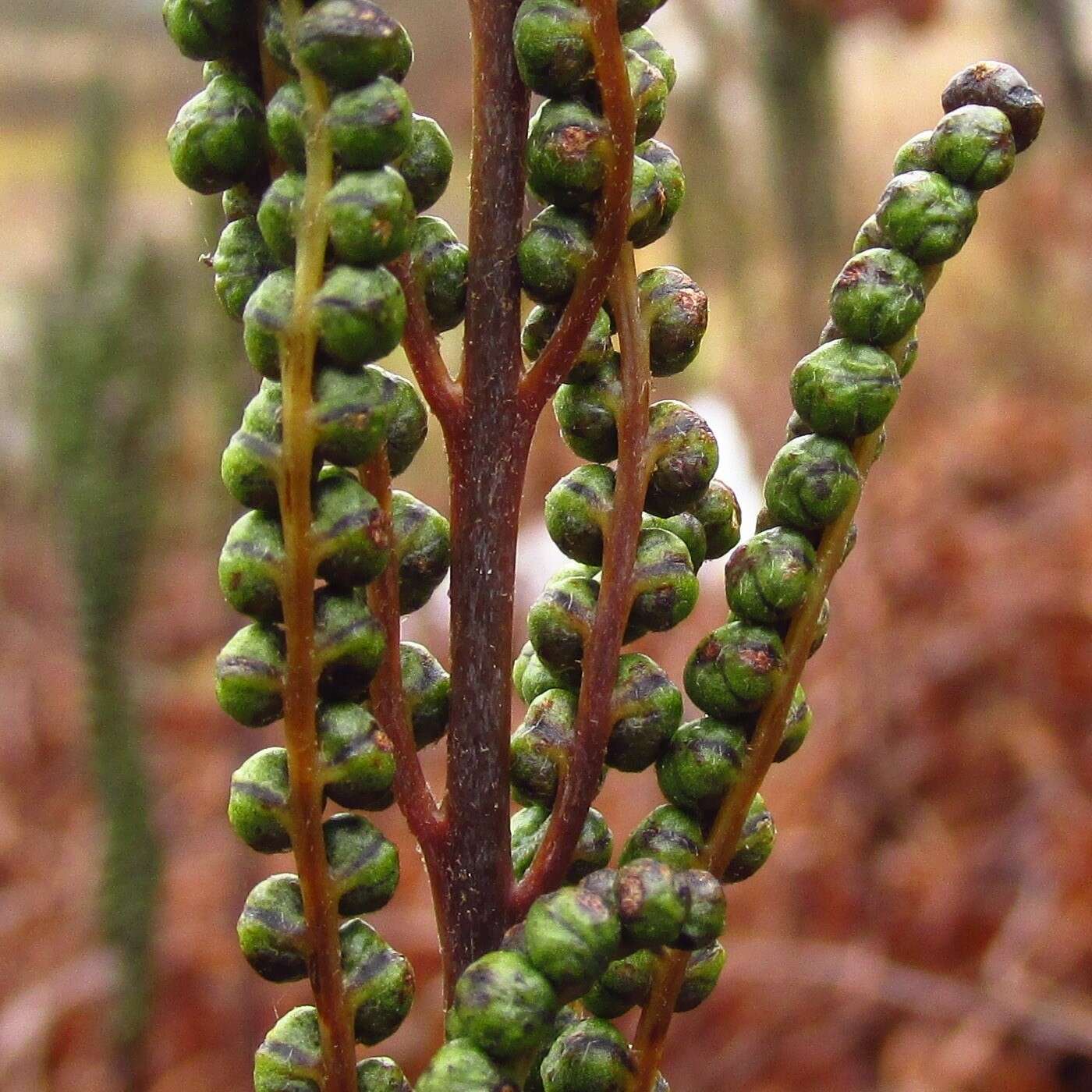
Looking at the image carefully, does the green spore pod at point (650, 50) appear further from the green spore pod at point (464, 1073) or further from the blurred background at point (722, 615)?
the blurred background at point (722, 615)

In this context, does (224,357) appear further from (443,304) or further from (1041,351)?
(1041,351)

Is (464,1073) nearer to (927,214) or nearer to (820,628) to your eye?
(820,628)

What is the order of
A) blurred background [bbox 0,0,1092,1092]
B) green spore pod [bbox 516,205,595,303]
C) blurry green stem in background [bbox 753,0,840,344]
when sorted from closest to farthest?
1. green spore pod [bbox 516,205,595,303]
2. blurred background [bbox 0,0,1092,1092]
3. blurry green stem in background [bbox 753,0,840,344]

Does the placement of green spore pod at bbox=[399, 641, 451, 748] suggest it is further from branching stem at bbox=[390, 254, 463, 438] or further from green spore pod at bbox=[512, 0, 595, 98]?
green spore pod at bbox=[512, 0, 595, 98]

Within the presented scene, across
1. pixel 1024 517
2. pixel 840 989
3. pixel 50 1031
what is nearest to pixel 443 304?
pixel 840 989

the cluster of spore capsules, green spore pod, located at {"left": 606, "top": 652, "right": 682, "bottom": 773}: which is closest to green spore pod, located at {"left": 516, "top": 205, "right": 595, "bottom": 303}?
the cluster of spore capsules
